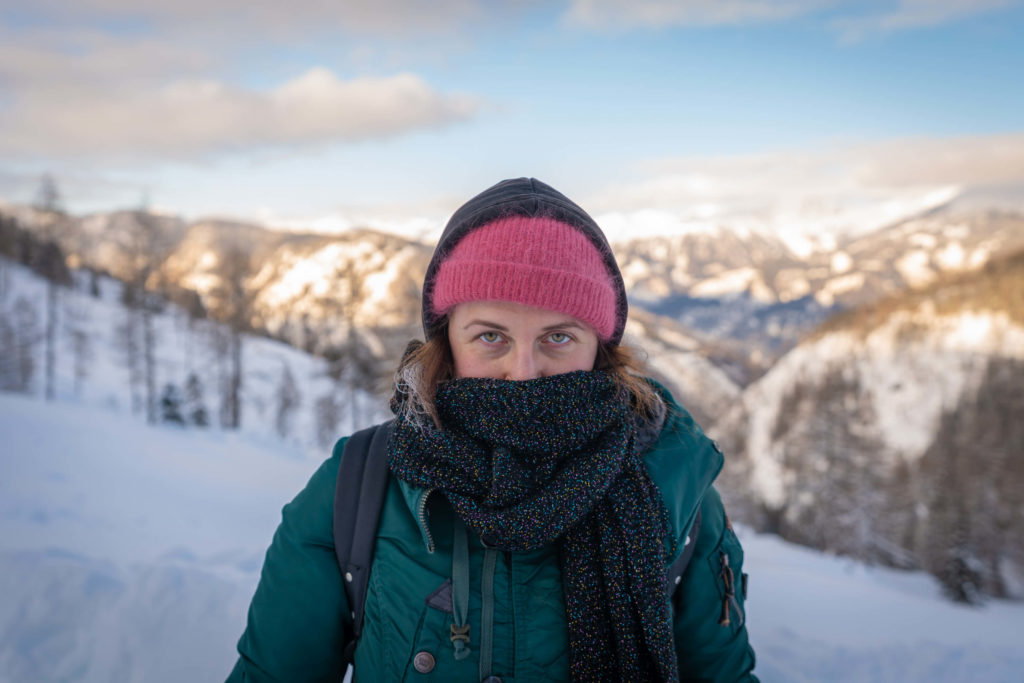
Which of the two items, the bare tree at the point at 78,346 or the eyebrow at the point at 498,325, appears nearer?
the eyebrow at the point at 498,325

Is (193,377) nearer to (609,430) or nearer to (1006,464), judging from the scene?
(609,430)

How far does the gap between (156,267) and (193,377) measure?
17.5 feet

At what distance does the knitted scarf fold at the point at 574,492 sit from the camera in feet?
5.39

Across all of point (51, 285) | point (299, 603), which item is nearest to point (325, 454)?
point (51, 285)

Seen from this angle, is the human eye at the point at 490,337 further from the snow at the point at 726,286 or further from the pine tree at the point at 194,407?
the snow at the point at 726,286

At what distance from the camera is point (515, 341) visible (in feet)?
5.86

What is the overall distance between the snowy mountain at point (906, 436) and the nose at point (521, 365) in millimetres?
22363

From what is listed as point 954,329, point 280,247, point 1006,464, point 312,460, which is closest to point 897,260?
point 954,329

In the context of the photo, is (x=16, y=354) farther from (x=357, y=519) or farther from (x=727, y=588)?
(x=727, y=588)

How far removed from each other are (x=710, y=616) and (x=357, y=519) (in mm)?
1322

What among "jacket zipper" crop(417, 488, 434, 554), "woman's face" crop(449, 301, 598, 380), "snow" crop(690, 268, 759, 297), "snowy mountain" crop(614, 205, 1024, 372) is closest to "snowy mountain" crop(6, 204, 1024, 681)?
"woman's face" crop(449, 301, 598, 380)

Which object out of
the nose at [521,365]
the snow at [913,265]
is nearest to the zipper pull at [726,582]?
the nose at [521,365]

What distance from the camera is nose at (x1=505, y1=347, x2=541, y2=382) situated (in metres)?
1.76

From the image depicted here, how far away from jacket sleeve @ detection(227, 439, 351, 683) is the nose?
0.73 meters
